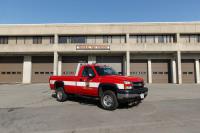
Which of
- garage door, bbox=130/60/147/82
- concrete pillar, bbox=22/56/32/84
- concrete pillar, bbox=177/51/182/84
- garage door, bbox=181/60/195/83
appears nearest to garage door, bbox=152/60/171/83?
garage door, bbox=130/60/147/82

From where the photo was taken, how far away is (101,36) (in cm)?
3075

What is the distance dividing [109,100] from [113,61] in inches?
924

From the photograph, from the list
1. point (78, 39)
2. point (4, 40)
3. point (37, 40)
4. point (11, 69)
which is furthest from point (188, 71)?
point (4, 40)

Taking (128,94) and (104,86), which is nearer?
(128,94)

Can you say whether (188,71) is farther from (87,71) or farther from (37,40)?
(37,40)

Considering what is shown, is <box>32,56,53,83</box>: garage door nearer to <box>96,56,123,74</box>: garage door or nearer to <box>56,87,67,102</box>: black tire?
<box>96,56,123,74</box>: garage door

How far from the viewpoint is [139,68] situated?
102 ft

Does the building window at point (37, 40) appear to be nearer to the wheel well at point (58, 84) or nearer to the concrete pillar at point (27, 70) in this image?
the concrete pillar at point (27, 70)

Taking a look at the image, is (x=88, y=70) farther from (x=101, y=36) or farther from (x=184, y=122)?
(x=101, y=36)

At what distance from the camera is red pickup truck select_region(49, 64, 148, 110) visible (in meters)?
7.80

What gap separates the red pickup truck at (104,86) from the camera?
7.80 metres

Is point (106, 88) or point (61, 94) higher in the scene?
point (106, 88)

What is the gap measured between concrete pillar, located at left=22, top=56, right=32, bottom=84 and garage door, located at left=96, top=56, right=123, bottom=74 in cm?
1204

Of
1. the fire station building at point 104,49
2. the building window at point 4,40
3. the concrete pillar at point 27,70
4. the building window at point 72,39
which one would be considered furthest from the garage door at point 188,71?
the building window at point 4,40
